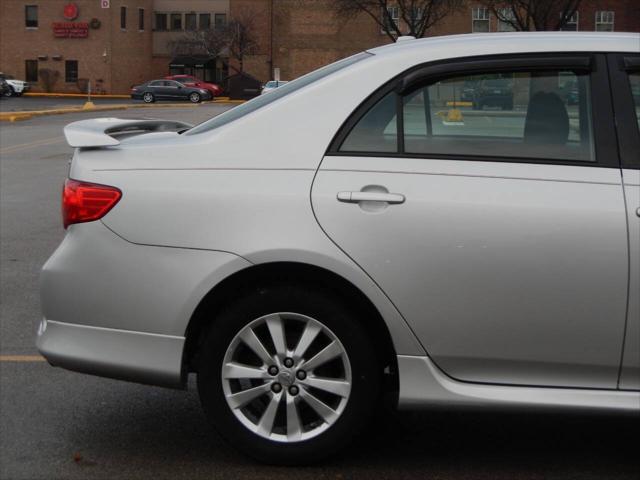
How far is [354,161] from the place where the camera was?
4.00 meters

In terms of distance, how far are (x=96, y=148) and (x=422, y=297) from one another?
5.20 feet

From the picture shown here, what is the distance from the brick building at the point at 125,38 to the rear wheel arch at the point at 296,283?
73170 mm

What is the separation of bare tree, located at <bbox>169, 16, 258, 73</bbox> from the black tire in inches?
2986

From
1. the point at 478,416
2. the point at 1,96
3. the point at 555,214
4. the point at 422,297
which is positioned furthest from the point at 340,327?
the point at 1,96

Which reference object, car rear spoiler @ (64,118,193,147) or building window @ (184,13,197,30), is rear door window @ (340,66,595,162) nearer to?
car rear spoiler @ (64,118,193,147)

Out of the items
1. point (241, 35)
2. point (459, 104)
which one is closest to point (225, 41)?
point (241, 35)

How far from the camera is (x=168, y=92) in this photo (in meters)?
66.4

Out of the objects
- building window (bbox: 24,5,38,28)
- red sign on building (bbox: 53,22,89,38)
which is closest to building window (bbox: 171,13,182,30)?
red sign on building (bbox: 53,22,89,38)

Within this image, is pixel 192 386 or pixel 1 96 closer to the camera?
pixel 192 386

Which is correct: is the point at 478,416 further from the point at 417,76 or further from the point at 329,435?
the point at 417,76

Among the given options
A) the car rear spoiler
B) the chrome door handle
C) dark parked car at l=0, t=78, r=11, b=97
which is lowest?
dark parked car at l=0, t=78, r=11, b=97

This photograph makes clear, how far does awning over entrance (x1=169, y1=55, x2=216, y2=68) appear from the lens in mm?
82125

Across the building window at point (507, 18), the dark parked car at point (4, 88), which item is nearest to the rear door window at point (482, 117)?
the building window at point (507, 18)

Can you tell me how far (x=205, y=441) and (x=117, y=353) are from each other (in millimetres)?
680
